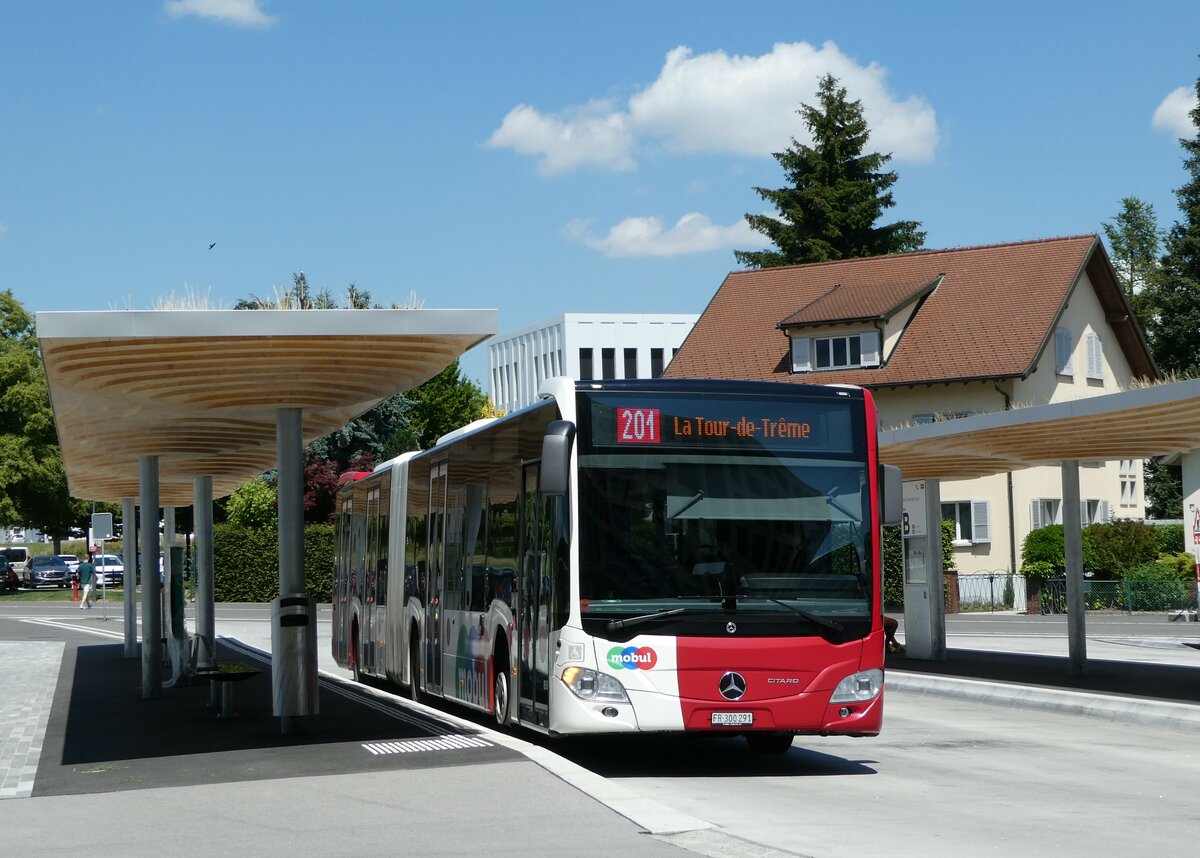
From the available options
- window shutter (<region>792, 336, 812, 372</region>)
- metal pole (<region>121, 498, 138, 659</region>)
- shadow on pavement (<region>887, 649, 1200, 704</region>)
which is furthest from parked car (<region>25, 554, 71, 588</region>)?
shadow on pavement (<region>887, 649, 1200, 704</region>)

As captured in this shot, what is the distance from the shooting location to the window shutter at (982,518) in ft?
171

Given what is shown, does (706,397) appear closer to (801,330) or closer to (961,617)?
(961,617)

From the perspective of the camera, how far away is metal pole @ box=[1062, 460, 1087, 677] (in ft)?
72.6

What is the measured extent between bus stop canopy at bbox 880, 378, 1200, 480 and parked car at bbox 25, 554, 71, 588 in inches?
2403

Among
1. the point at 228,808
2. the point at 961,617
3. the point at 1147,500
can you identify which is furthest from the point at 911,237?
the point at 228,808

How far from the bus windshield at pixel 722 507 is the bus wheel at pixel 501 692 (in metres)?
2.54

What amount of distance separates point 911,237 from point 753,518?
60695 mm

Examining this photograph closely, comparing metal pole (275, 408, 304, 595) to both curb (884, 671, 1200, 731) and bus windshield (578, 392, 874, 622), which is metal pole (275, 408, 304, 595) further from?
curb (884, 671, 1200, 731)

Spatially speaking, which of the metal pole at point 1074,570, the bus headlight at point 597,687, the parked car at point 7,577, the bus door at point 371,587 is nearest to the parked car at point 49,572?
the parked car at point 7,577

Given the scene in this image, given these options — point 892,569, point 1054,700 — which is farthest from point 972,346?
point 1054,700

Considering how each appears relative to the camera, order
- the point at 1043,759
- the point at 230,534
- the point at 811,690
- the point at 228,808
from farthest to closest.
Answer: the point at 230,534 < the point at 1043,759 < the point at 811,690 < the point at 228,808

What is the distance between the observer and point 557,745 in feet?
47.1

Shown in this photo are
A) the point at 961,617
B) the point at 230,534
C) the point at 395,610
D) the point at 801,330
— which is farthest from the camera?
the point at 230,534

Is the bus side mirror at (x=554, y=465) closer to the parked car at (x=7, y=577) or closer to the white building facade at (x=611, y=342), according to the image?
the parked car at (x=7, y=577)
